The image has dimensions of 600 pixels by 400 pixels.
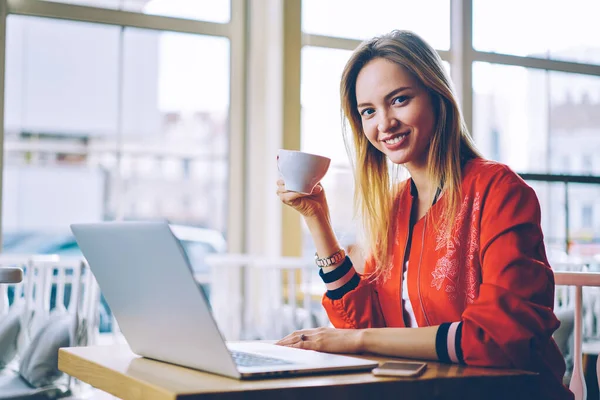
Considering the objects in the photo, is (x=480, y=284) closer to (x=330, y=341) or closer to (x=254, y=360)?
(x=330, y=341)

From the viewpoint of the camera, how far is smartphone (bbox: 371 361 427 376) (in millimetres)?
864

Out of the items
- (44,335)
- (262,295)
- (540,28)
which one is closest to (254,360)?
(44,335)

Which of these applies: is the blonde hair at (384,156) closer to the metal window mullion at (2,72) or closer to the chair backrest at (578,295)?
the chair backrest at (578,295)

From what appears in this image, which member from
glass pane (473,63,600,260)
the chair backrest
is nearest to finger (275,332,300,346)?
the chair backrest

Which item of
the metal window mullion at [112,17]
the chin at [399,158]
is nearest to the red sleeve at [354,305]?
the chin at [399,158]

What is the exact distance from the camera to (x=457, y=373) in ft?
3.00

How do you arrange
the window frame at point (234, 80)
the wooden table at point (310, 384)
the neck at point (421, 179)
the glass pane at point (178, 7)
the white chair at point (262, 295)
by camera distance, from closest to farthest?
the wooden table at point (310, 384) < the neck at point (421, 179) < the white chair at point (262, 295) < the glass pane at point (178, 7) < the window frame at point (234, 80)

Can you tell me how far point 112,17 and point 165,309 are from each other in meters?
3.51

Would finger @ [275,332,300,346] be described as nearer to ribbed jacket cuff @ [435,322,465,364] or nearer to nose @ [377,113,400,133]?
ribbed jacket cuff @ [435,322,465,364]

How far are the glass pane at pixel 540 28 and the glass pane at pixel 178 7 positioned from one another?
70.0 inches

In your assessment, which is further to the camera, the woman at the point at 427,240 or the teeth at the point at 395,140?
the teeth at the point at 395,140

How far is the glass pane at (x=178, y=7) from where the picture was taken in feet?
13.6

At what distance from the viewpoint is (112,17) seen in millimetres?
4129

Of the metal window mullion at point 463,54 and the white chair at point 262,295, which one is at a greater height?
the metal window mullion at point 463,54
